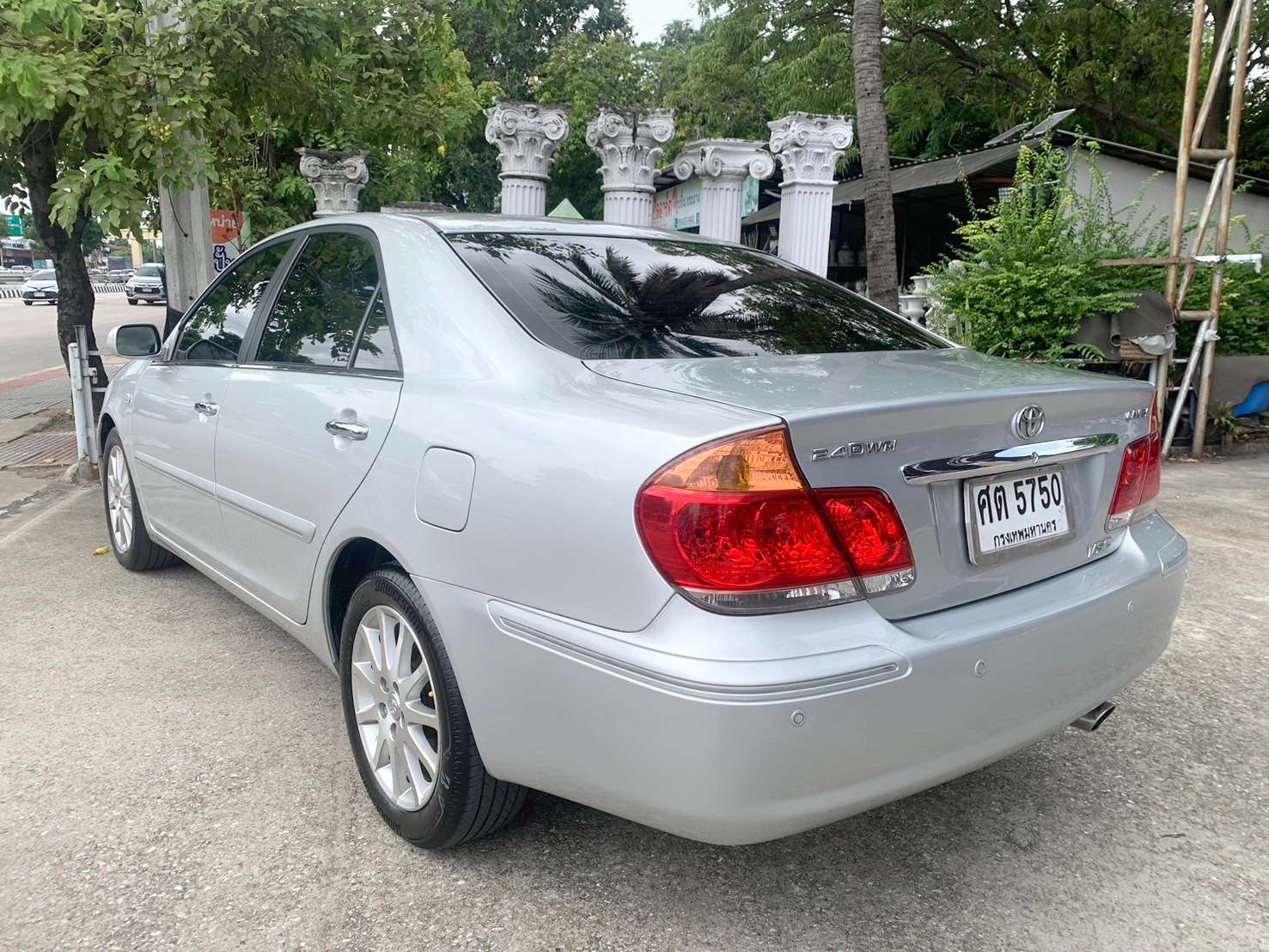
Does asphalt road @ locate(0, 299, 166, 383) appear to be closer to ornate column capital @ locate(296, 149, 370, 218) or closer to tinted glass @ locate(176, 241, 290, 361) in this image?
ornate column capital @ locate(296, 149, 370, 218)

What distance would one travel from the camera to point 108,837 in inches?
100

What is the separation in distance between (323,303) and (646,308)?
3.53 feet

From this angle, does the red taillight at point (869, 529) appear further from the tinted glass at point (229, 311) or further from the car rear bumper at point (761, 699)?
the tinted glass at point (229, 311)

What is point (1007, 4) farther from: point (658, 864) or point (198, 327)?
point (658, 864)

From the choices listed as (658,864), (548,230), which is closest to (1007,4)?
(548,230)

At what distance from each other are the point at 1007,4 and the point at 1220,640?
53.6ft

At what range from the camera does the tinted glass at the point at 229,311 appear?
11.6 feet

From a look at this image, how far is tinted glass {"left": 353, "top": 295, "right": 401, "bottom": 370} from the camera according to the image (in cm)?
265

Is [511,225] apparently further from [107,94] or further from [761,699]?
[107,94]

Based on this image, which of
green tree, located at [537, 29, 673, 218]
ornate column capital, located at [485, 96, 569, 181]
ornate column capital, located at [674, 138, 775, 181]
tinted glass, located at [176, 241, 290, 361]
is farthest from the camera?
green tree, located at [537, 29, 673, 218]

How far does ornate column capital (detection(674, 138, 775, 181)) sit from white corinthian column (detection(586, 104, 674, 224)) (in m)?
0.51

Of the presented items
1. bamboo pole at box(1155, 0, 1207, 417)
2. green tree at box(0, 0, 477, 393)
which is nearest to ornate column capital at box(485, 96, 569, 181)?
green tree at box(0, 0, 477, 393)

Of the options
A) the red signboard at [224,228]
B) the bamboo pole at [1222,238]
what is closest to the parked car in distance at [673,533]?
the bamboo pole at [1222,238]

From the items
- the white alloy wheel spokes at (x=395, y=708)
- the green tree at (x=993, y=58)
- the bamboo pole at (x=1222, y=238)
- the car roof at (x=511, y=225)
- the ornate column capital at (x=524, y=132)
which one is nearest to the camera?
the white alloy wheel spokes at (x=395, y=708)
